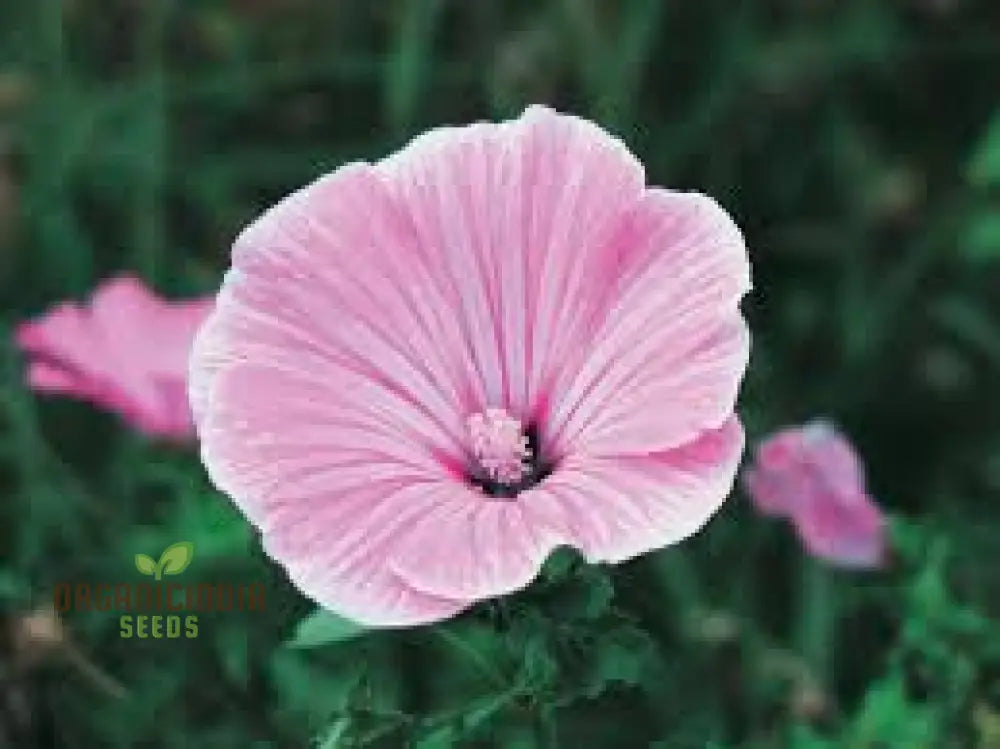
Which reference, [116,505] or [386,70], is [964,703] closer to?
[116,505]

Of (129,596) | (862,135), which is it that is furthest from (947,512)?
(129,596)

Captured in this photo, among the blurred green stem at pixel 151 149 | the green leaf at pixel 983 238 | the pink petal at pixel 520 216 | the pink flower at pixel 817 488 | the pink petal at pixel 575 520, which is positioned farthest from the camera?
the blurred green stem at pixel 151 149

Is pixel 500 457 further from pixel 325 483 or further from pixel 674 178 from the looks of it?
pixel 674 178

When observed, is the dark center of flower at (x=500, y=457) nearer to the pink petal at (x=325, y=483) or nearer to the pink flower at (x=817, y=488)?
the pink petal at (x=325, y=483)

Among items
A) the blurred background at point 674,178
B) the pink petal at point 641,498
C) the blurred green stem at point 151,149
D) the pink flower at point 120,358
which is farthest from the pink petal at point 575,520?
the blurred green stem at point 151,149

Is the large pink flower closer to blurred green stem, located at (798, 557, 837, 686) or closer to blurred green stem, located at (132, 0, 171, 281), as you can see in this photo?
blurred green stem, located at (798, 557, 837, 686)

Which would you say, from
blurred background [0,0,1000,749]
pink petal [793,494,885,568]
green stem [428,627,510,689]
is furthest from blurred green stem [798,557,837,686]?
green stem [428,627,510,689]

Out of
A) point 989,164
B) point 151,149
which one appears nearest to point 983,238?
point 989,164
